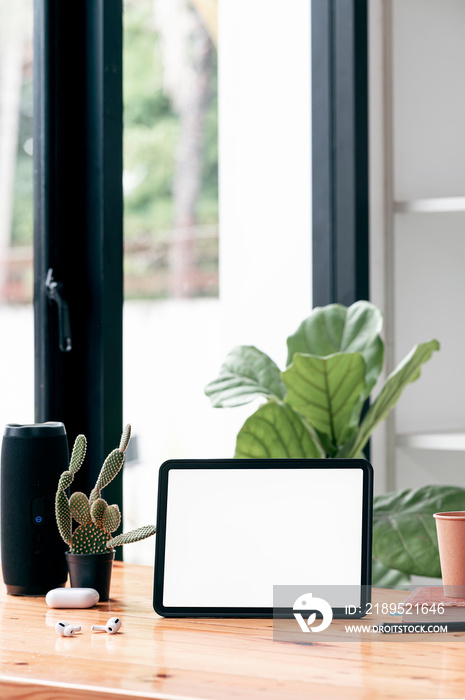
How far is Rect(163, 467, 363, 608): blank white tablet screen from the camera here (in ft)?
3.72

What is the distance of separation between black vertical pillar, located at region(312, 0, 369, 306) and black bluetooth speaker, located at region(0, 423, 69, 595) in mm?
1117

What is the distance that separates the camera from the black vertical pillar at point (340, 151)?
2.21 metres

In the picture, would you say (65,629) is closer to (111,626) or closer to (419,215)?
(111,626)

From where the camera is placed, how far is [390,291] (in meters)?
2.29

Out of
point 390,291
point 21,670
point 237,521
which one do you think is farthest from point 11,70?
point 21,670

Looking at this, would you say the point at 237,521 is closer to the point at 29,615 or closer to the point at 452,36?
the point at 29,615

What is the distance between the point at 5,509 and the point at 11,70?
103 cm

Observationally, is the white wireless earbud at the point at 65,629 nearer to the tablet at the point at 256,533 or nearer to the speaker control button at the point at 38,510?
the tablet at the point at 256,533

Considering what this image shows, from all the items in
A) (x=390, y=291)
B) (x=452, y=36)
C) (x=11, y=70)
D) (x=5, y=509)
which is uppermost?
(x=452, y=36)

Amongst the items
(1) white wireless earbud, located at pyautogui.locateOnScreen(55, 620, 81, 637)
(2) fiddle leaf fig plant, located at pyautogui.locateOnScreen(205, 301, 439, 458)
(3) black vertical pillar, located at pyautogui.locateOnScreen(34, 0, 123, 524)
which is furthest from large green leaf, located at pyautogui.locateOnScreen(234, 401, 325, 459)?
(1) white wireless earbud, located at pyautogui.locateOnScreen(55, 620, 81, 637)

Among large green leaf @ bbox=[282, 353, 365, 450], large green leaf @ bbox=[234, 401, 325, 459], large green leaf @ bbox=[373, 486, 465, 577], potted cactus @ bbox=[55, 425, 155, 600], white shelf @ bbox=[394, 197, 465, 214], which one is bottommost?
large green leaf @ bbox=[373, 486, 465, 577]

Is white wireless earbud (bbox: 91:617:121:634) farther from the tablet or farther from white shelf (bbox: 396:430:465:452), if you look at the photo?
white shelf (bbox: 396:430:465:452)

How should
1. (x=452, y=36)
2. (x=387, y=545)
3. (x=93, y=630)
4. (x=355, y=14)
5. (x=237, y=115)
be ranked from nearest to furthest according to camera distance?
(x=93, y=630), (x=387, y=545), (x=355, y=14), (x=452, y=36), (x=237, y=115)

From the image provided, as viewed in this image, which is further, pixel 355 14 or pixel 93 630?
pixel 355 14
